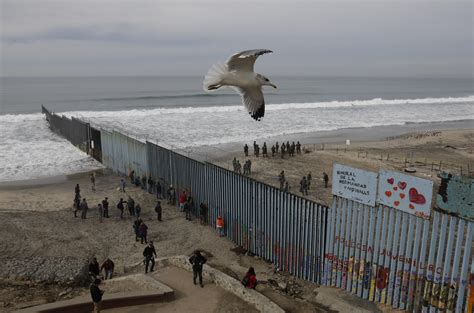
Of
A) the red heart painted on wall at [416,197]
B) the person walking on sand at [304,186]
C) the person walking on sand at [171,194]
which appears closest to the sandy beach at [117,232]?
the person walking on sand at [171,194]

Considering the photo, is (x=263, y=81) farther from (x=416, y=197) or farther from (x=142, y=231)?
(x=142, y=231)

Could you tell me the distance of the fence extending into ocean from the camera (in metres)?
8.85

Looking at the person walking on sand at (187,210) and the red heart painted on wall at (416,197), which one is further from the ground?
the red heart painted on wall at (416,197)

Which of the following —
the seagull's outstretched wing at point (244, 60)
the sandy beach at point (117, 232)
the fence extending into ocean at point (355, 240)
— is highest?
the seagull's outstretched wing at point (244, 60)

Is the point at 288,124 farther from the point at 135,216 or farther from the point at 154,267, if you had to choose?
the point at 154,267

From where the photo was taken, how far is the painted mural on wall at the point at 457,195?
27.0ft

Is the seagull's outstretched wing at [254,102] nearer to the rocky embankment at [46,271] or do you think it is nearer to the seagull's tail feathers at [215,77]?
the seagull's tail feathers at [215,77]

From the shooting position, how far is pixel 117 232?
55.1 feet

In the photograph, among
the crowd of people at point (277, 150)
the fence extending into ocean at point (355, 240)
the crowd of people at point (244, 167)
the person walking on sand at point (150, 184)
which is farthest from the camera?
the crowd of people at point (277, 150)

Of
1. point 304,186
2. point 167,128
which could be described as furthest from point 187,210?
point 167,128

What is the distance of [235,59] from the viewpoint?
6.31 m

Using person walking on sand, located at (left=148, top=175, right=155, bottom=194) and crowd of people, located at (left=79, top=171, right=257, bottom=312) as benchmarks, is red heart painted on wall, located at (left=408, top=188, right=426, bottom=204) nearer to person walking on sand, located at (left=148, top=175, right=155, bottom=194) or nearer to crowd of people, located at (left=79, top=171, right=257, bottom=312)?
crowd of people, located at (left=79, top=171, right=257, bottom=312)

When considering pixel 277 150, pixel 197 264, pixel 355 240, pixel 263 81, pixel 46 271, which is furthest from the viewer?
pixel 277 150

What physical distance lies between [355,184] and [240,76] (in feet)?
15.7
